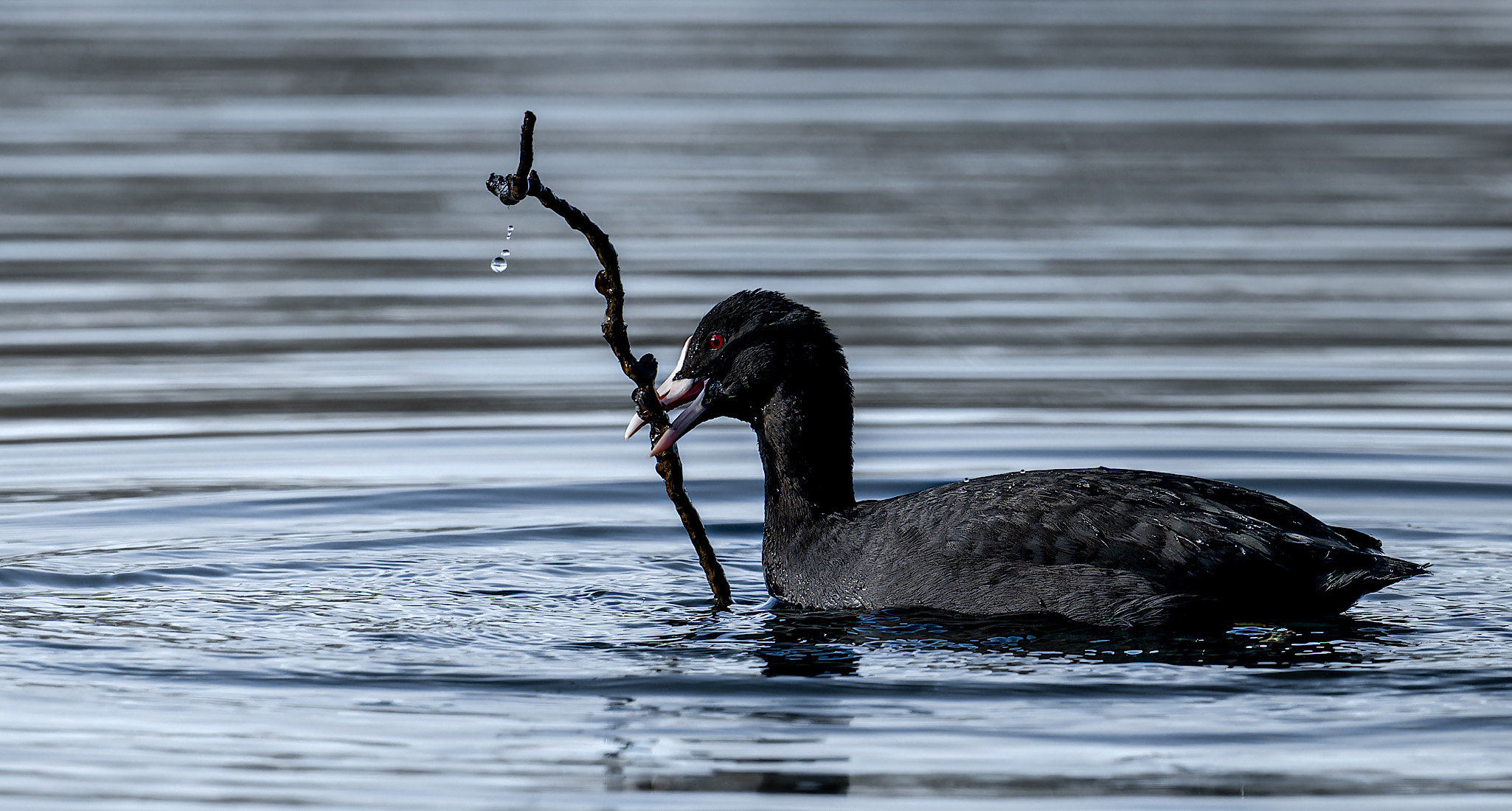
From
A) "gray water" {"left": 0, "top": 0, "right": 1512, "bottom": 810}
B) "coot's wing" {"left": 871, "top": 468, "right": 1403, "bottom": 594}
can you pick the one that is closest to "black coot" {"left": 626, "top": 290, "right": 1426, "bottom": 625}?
"coot's wing" {"left": 871, "top": 468, "right": 1403, "bottom": 594}

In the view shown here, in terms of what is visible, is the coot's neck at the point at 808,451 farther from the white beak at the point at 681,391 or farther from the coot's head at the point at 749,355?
the white beak at the point at 681,391

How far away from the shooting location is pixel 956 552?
25.1ft

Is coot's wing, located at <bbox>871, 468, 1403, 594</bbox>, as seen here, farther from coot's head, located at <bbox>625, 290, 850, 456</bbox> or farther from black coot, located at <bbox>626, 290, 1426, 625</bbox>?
coot's head, located at <bbox>625, 290, 850, 456</bbox>

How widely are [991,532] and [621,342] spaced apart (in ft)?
4.40

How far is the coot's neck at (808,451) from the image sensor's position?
27.6 feet

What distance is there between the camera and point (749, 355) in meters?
8.37

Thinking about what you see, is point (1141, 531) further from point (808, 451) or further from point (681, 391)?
point (681, 391)

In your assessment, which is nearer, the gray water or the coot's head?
the gray water

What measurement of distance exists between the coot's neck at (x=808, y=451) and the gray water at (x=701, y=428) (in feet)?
1.26

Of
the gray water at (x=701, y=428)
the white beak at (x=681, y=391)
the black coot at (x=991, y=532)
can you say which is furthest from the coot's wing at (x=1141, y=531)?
the white beak at (x=681, y=391)

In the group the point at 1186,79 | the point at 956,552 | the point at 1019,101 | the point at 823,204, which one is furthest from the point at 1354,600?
the point at 1186,79

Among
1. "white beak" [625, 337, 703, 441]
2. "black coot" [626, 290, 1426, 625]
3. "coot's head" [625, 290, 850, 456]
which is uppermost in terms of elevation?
"coot's head" [625, 290, 850, 456]

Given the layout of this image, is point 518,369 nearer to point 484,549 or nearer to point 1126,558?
point 484,549

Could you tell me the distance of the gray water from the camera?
6352mm
